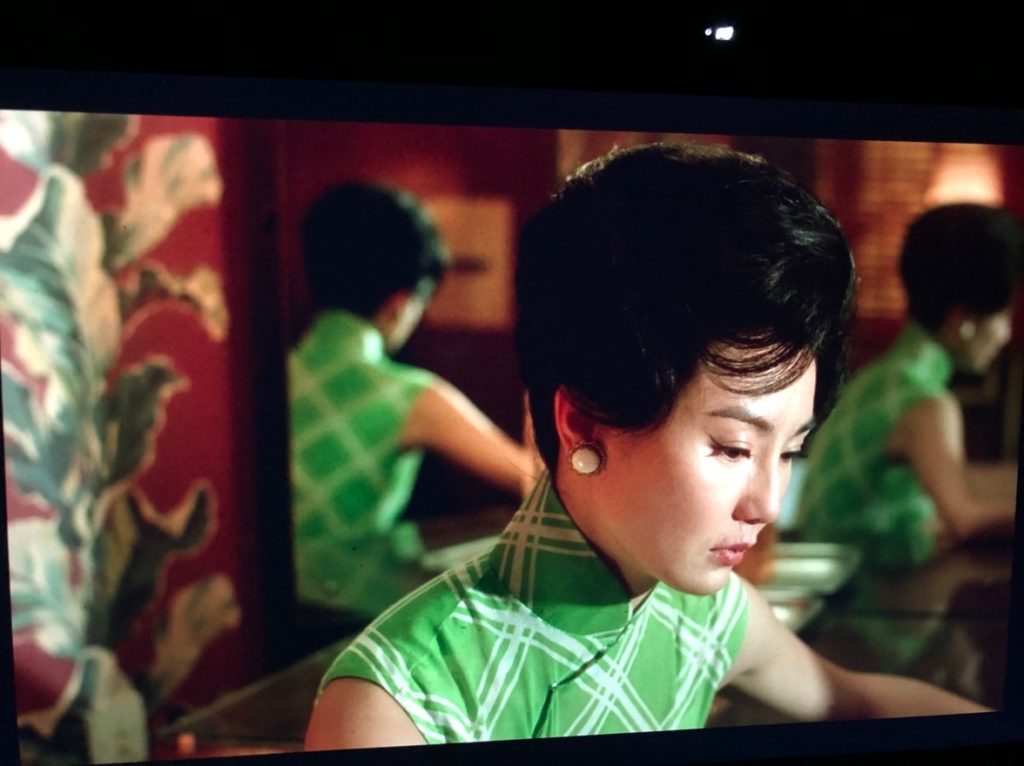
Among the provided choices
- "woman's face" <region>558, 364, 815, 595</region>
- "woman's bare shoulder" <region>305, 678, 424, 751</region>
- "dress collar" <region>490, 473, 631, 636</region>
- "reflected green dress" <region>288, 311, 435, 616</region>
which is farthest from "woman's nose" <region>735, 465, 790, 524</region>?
"woman's bare shoulder" <region>305, 678, 424, 751</region>

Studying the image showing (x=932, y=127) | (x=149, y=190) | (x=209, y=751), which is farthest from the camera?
(x=932, y=127)

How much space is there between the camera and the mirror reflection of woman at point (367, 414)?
1.52 m

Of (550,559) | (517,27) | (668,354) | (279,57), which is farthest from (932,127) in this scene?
(279,57)

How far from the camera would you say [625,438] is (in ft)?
4.94

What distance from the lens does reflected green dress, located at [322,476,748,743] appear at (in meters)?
1.49

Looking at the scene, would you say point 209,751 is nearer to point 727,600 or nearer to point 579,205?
point 727,600

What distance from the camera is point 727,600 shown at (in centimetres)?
162

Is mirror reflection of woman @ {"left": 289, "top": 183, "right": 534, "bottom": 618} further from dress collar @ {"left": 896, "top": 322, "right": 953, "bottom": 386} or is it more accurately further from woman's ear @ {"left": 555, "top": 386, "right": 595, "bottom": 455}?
Result: dress collar @ {"left": 896, "top": 322, "right": 953, "bottom": 386}

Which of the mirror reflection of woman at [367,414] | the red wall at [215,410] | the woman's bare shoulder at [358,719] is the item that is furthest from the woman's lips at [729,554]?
the red wall at [215,410]

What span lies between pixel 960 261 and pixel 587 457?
0.87 m

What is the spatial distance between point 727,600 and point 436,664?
570mm

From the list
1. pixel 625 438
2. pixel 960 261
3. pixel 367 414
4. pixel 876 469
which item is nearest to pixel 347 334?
pixel 367 414

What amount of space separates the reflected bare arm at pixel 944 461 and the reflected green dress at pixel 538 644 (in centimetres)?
47

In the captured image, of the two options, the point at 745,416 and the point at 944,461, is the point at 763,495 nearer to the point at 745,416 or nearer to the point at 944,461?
the point at 745,416
